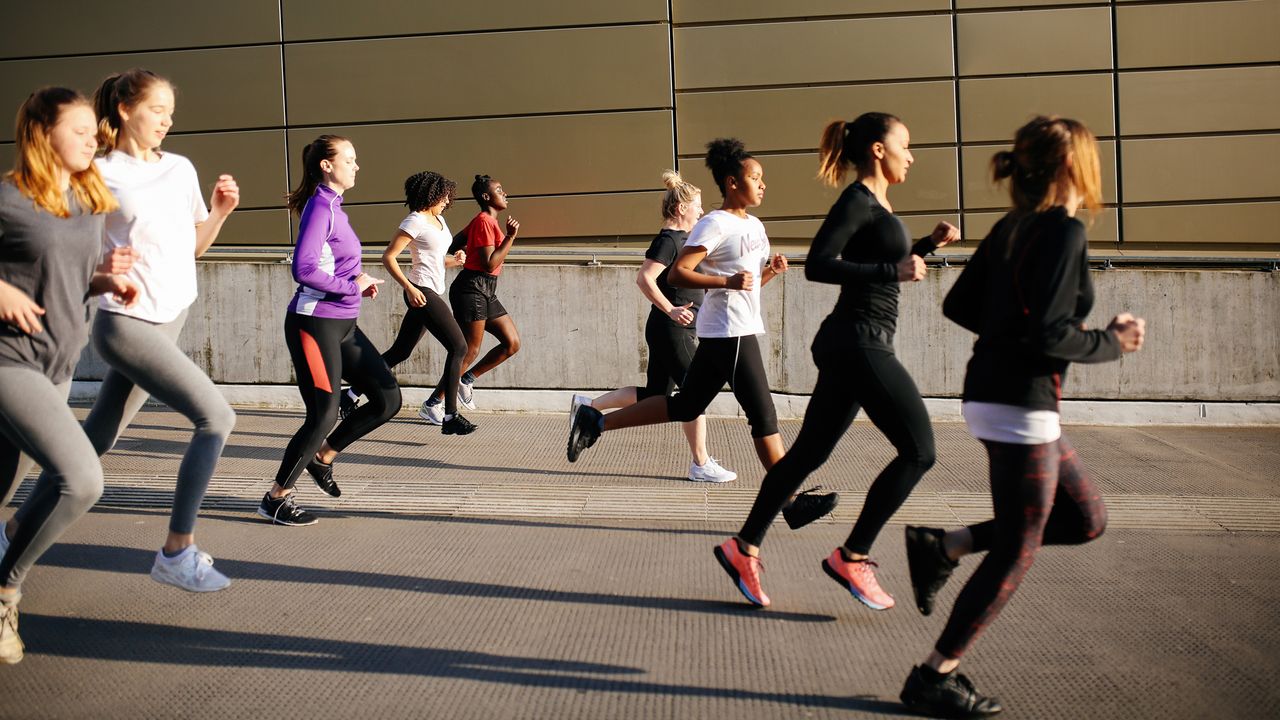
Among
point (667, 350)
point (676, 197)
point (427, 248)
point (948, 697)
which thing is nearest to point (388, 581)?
point (948, 697)

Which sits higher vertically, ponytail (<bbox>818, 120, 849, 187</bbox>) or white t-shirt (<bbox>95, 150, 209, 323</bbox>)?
ponytail (<bbox>818, 120, 849, 187</bbox>)

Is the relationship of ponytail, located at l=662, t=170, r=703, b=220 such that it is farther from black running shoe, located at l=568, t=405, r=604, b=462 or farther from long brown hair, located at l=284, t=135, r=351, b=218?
long brown hair, located at l=284, t=135, r=351, b=218

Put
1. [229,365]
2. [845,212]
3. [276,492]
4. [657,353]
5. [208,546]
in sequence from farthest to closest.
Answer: [229,365] < [657,353] < [276,492] < [208,546] < [845,212]

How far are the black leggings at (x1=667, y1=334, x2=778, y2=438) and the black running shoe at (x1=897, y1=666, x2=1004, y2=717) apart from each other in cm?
182

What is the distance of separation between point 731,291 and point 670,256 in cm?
129

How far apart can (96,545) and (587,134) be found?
6.33 m

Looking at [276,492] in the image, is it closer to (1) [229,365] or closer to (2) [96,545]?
(2) [96,545]

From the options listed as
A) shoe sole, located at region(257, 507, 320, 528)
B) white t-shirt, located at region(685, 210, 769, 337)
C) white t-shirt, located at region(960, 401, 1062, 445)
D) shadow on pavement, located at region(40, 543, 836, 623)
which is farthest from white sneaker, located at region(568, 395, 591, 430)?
white t-shirt, located at region(960, 401, 1062, 445)

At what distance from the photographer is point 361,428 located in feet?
19.9

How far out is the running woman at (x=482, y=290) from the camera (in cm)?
861

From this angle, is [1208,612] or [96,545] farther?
[96,545]

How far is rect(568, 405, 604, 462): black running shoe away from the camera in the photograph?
6.25m

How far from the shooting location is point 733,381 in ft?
17.5

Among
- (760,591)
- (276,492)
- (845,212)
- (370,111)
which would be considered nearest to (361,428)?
(276,492)
